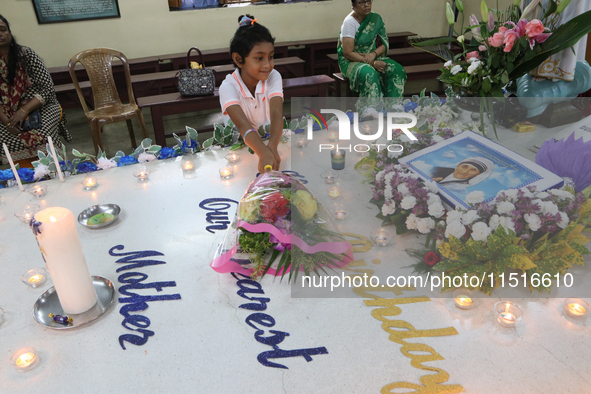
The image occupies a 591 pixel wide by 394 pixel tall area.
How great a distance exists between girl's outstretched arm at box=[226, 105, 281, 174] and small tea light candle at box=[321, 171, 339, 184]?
0.78ft

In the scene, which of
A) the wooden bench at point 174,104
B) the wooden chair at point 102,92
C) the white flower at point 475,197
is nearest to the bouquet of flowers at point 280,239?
the white flower at point 475,197

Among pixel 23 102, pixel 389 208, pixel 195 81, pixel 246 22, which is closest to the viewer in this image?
pixel 389 208

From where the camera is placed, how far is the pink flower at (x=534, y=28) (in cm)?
157

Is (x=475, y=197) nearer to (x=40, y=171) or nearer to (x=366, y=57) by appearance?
(x=40, y=171)

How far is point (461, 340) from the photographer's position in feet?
2.98

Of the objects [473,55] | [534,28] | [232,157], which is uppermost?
[534,28]

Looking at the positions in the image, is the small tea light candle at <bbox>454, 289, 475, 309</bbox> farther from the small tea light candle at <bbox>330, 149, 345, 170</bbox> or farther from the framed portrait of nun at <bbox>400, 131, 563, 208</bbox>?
the small tea light candle at <bbox>330, 149, 345, 170</bbox>

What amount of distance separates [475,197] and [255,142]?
0.90 m

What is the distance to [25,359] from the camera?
888 millimetres

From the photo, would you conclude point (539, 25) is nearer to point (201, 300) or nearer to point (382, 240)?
point (382, 240)

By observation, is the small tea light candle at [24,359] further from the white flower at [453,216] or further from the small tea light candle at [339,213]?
the white flower at [453,216]

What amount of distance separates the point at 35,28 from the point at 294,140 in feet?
13.6

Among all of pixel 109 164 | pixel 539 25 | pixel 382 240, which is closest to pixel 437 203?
pixel 382 240

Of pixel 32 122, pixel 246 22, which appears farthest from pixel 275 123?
pixel 32 122
